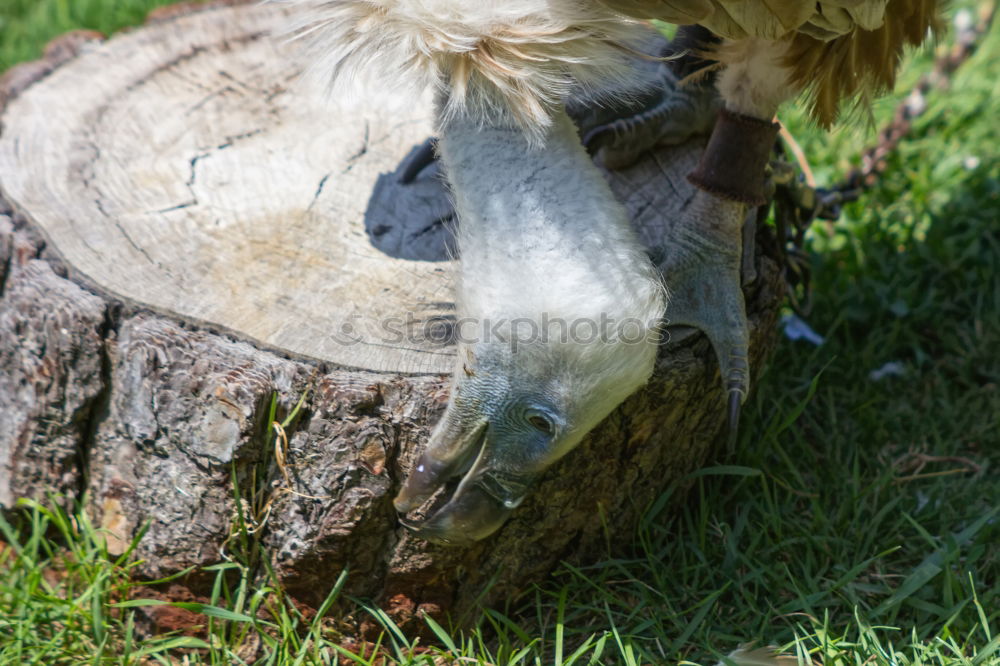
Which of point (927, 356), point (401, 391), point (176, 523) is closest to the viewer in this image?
point (401, 391)

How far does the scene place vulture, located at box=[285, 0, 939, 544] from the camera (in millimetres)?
1323

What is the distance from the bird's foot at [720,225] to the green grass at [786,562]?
302 mm

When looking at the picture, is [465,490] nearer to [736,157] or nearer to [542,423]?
[542,423]

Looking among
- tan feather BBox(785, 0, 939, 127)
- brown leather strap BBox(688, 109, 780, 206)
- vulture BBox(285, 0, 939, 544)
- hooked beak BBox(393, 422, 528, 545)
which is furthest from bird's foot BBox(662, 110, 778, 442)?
hooked beak BBox(393, 422, 528, 545)

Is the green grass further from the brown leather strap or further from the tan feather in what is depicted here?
the tan feather

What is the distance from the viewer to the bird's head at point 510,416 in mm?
1322

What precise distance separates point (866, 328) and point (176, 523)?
1.83m

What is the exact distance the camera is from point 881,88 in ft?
5.98

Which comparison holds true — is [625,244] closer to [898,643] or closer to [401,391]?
[401,391]

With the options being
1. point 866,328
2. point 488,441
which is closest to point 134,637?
point 488,441

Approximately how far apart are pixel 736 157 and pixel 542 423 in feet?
2.50

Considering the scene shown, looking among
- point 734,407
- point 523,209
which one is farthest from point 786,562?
point 523,209

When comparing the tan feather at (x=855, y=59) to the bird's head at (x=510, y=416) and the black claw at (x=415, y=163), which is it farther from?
the black claw at (x=415, y=163)

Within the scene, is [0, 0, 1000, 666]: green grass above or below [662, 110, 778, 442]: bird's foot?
below
